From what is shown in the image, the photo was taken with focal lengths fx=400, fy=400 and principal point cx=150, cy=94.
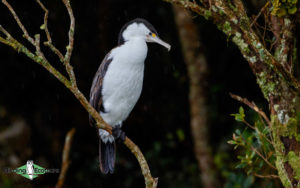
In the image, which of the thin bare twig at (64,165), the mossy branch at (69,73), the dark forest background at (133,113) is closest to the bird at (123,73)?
the thin bare twig at (64,165)

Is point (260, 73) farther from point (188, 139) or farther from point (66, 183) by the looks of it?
point (66, 183)

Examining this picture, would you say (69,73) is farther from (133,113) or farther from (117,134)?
(133,113)

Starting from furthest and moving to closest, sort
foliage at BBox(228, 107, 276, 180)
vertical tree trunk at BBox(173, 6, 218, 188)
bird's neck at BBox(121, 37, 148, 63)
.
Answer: vertical tree trunk at BBox(173, 6, 218, 188), bird's neck at BBox(121, 37, 148, 63), foliage at BBox(228, 107, 276, 180)

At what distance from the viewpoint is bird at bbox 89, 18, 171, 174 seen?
2.50 meters

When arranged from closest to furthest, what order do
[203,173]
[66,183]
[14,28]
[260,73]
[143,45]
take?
[260,73], [143,45], [203,173], [14,28], [66,183]

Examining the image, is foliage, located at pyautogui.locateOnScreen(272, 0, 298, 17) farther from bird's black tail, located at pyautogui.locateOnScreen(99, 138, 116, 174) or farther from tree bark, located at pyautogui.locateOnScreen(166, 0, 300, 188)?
bird's black tail, located at pyautogui.locateOnScreen(99, 138, 116, 174)

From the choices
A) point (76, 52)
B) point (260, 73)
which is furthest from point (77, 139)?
point (260, 73)

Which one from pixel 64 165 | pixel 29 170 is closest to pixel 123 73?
pixel 64 165

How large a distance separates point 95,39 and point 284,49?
2.74 meters

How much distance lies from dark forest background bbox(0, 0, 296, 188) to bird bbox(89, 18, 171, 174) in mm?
1709

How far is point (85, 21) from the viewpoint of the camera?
4457 mm

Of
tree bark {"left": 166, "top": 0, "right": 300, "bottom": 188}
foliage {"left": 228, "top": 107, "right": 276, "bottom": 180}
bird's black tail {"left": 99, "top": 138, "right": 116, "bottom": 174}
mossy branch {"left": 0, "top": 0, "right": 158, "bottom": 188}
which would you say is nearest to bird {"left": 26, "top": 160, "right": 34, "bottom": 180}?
bird's black tail {"left": 99, "top": 138, "right": 116, "bottom": 174}

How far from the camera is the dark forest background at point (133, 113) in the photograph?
4.41m

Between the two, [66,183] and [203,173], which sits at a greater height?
[203,173]
